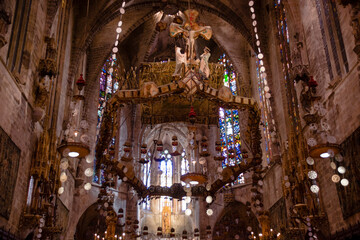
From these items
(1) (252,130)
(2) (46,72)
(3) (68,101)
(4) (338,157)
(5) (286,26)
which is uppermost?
(5) (286,26)

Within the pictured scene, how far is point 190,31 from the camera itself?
1210 cm

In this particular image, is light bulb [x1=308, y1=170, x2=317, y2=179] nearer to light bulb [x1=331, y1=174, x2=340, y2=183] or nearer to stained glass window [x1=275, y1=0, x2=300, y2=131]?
light bulb [x1=331, y1=174, x2=340, y2=183]

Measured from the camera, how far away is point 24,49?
438 inches

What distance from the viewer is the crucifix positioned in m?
11.9

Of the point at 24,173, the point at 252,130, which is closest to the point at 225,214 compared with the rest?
the point at 252,130

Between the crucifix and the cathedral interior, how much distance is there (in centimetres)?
4

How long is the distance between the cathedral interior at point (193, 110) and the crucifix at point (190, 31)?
0.12ft

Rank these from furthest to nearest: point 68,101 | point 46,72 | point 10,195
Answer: point 68,101
point 46,72
point 10,195

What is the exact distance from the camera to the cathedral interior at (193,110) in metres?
9.88

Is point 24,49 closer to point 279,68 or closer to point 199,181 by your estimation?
point 199,181

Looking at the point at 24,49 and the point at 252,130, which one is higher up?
the point at 24,49

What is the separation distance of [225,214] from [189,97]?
429 inches

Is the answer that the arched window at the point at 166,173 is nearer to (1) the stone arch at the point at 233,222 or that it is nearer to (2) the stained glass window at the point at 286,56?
(1) the stone arch at the point at 233,222

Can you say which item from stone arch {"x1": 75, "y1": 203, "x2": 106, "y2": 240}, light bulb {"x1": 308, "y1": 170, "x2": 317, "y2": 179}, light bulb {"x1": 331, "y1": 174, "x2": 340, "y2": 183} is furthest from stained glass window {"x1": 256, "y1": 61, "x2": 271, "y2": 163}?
stone arch {"x1": 75, "y1": 203, "x2": 106, "y2": 240}
